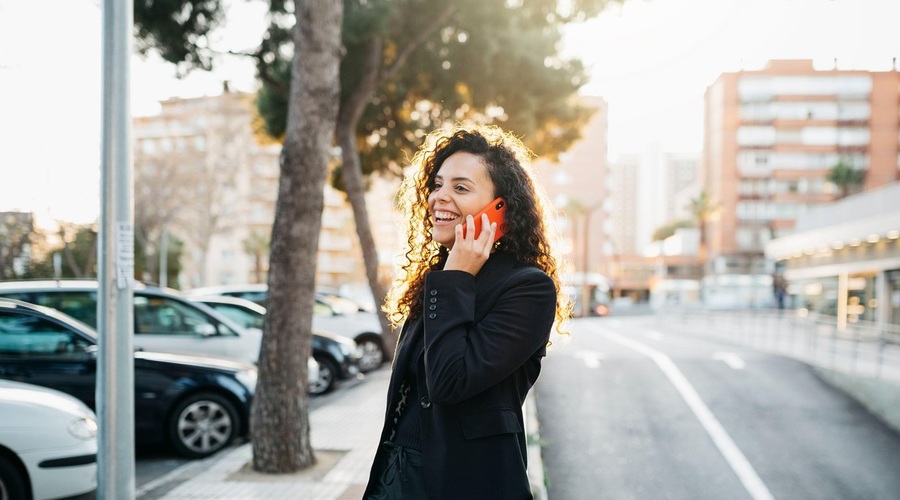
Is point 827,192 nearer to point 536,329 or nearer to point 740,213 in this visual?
point 740,213

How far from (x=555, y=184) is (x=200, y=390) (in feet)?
271

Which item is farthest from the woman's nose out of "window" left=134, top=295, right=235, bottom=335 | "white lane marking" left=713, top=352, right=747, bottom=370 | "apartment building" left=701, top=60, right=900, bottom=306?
"apartment building" left=701, top=60, right=900, bottom=306

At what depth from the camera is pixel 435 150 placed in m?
2.30

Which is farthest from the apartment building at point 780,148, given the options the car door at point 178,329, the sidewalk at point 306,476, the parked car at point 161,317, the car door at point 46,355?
the car door at point 46,355

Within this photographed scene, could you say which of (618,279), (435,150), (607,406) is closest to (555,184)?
(618,279)

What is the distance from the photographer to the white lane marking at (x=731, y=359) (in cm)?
1608

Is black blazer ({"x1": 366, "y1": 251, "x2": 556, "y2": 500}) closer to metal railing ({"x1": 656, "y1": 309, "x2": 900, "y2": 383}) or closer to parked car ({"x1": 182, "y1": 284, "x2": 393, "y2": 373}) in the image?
parked car ({"x1": 182, "y1": 284, "x2": 393, "y2": 373})

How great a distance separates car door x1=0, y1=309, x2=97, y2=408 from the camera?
7.20m

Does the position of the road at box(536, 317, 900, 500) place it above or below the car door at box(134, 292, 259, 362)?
below

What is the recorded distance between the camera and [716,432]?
1065cm

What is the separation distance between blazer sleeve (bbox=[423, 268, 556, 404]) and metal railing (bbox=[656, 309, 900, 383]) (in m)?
13.5

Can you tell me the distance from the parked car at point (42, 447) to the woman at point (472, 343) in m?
4.10

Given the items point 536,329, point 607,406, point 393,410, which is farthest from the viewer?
point 607,406

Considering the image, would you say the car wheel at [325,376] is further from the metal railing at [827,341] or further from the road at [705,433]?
the metal railing at [827,341]
